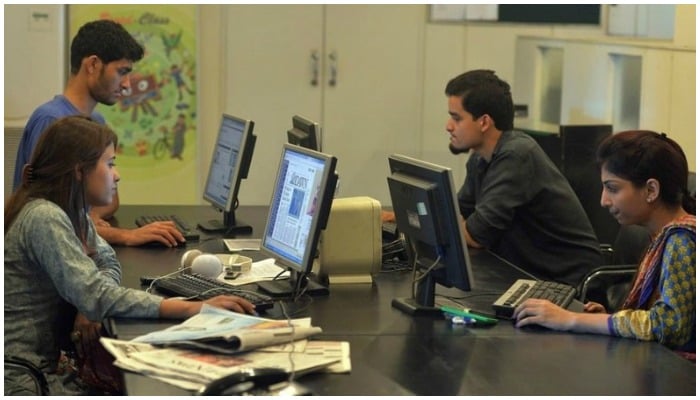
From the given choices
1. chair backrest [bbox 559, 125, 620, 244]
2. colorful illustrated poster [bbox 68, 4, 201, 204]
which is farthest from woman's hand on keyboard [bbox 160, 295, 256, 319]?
colorful illustrated poster [bbox 68, 4, 201, 204]

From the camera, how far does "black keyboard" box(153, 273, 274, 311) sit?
2.75m

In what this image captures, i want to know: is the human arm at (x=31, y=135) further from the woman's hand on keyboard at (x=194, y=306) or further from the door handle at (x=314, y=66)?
the door handle at (x=314, y=66)

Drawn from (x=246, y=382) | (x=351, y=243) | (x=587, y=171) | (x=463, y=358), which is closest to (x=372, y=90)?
(x=587, y=171)

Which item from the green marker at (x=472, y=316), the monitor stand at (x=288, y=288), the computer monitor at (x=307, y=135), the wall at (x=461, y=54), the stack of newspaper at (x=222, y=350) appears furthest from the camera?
the wall at (x=461, y=54)

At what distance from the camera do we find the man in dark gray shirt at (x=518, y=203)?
12.2 ft

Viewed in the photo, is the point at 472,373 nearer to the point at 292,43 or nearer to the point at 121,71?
the point at 121,71

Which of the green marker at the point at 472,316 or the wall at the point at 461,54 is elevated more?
the wall at the point at 461,54

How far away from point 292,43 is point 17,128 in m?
1.59

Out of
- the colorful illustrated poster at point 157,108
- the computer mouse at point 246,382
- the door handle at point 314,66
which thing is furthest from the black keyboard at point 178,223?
the door handle at point 314,66

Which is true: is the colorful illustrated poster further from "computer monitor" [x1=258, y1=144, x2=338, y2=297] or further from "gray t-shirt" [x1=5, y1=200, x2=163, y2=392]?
"gray t-shirt" [x1=5, y1=200, x2=163, y2=392]

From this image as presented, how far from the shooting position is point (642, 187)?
2.74m

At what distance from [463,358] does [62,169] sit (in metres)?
1.07

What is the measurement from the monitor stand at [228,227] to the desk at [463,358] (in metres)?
1.01

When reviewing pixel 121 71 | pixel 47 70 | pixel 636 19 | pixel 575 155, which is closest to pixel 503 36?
pixel 636 19
